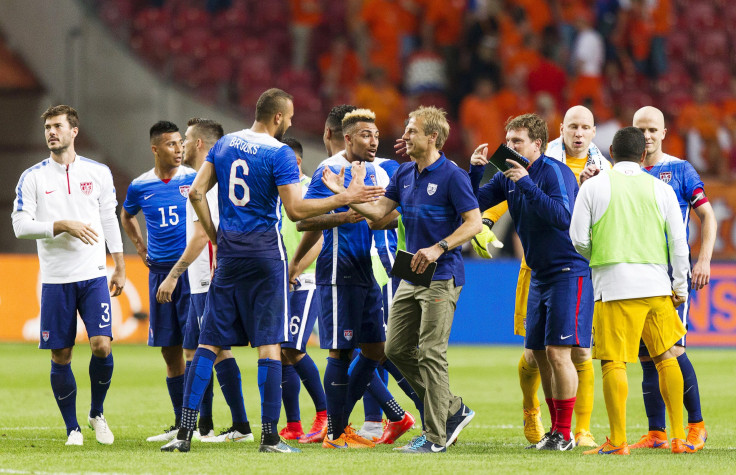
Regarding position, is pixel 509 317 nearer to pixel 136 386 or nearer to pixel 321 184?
pixel 136 386

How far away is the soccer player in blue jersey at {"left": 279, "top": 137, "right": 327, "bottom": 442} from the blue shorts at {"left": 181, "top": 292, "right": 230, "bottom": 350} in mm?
685

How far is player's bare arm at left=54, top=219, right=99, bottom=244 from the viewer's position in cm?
826

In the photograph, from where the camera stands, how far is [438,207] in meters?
7.59

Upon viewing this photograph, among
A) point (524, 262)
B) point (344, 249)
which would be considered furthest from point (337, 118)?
point (524, 262)

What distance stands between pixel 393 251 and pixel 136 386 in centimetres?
510

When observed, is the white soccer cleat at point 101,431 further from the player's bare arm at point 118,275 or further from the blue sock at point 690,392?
the blue sock at point 690,392

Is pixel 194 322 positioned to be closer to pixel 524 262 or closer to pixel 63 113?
pixel 63 113

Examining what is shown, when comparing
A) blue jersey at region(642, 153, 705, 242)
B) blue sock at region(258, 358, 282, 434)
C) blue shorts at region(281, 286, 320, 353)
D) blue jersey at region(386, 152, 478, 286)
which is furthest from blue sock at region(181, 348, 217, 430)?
Answer: blue jersey at region(642, 153, 705, 242)

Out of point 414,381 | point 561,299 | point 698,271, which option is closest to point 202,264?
point 414,381

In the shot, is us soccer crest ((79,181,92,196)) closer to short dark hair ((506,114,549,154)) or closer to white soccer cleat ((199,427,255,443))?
white soccer cleat ((199,427,255,443))

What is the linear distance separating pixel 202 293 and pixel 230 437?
1111 millimetres

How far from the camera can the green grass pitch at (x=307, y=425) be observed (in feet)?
22.5

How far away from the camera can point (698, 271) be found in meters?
7.93

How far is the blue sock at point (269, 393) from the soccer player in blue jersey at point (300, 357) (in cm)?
107
